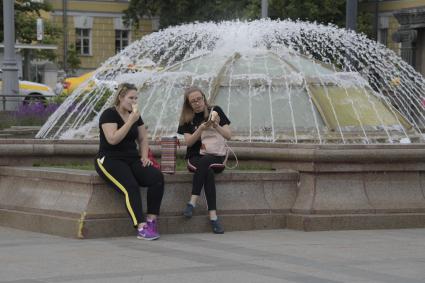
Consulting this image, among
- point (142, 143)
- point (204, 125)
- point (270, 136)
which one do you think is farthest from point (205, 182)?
point (270, 136)

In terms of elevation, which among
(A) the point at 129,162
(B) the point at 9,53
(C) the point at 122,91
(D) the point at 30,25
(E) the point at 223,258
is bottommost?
(E) the point at 223,258

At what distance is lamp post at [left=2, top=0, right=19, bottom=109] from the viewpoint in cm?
2422

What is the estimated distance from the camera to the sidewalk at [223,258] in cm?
795

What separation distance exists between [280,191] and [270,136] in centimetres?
206

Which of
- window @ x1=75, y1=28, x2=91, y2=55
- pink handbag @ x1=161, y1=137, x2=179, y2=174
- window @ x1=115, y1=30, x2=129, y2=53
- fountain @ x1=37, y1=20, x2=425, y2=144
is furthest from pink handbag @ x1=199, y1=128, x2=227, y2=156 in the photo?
window @ x1=115, y1=30, x2=129, y2=53

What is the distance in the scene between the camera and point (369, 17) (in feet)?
163

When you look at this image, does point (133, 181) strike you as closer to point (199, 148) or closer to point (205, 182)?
point (205, 182)

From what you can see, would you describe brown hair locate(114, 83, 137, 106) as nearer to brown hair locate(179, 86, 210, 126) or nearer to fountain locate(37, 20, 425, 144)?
brown hair locate(179, 86, 210, 126)

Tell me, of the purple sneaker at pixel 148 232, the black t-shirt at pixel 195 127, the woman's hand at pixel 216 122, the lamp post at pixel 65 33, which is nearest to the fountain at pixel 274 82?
the black t-shirt at pixel 195 127

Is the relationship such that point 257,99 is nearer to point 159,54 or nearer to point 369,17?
point 159,54

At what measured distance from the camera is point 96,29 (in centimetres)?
5947

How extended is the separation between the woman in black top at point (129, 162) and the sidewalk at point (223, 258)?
0.29 metres

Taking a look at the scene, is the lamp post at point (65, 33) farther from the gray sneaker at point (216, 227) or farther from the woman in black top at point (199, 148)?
the gray sneaker at point (216, 227)

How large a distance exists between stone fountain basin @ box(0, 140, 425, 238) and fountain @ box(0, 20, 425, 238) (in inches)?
0.5
